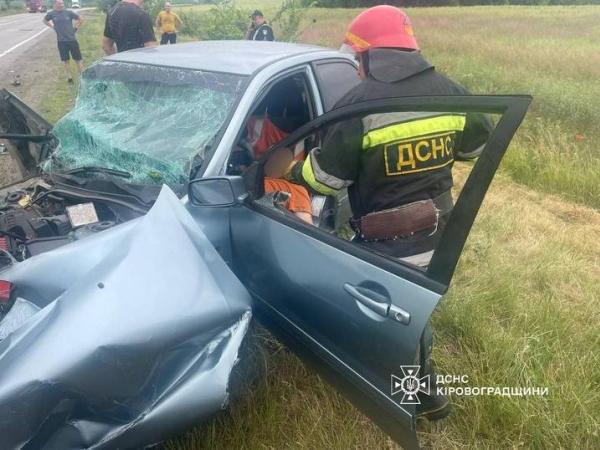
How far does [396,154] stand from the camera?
173 centimetres

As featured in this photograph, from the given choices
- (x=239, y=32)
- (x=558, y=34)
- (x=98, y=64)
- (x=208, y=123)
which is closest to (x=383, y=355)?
(x=208, y=123)

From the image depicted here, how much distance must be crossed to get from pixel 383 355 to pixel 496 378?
100 centimetres

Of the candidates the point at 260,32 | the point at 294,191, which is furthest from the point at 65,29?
the point at 294,191

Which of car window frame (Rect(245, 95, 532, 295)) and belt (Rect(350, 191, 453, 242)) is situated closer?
car window frame (Rect(245, 95, 532, 295))

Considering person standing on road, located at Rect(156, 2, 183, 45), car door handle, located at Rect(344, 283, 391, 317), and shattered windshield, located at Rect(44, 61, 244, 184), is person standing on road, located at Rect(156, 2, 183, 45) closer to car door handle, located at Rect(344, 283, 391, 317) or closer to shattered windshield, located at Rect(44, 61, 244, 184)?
shattered windshield, located at Rect(44, 61, 244, 184)

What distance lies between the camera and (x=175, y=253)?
64.1 inches

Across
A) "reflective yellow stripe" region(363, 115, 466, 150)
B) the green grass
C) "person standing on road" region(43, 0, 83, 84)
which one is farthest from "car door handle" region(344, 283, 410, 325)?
"person standing on road" region(43, 0, 83, 84)

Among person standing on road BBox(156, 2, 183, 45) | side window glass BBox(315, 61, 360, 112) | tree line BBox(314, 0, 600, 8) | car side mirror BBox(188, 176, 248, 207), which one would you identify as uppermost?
side window glass BBox(315, 61, 360, 112)

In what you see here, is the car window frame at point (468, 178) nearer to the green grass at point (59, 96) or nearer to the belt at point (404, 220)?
the belt at point (404, 220)

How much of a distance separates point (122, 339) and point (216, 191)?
0.74 m

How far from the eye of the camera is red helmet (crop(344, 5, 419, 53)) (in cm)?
183

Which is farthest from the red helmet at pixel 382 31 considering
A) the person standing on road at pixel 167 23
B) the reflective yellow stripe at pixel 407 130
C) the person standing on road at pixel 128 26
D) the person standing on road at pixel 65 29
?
the person standing on road at pixel 167 23

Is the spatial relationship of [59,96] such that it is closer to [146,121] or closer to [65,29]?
[65,29]

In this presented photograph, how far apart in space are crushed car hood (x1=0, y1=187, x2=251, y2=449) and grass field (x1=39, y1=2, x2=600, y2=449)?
0.54 metres
